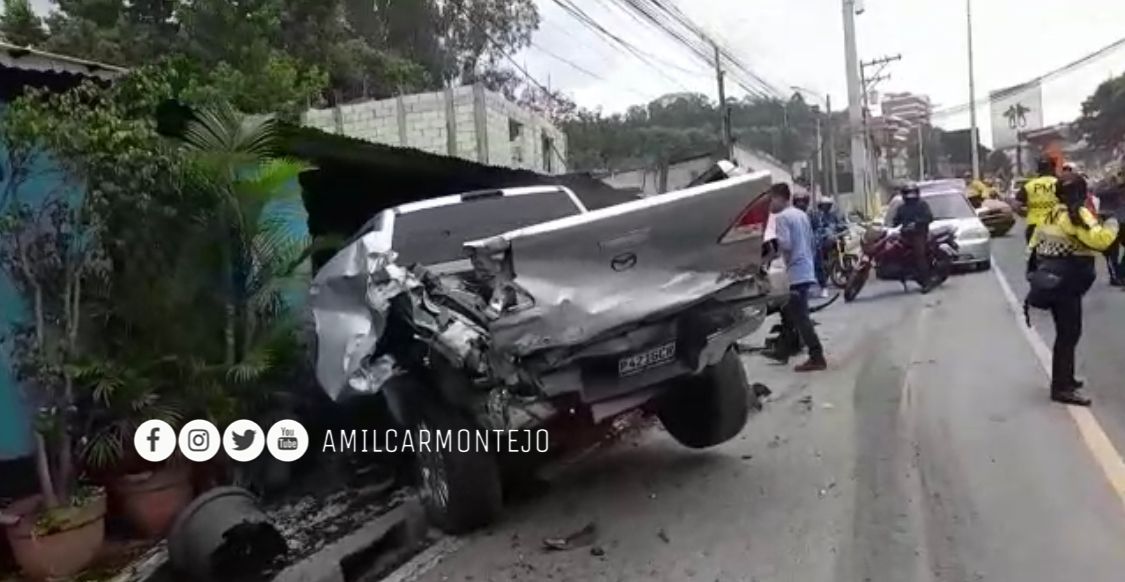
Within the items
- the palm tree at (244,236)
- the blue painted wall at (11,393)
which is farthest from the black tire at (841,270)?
the blue painted wall at (11,393)

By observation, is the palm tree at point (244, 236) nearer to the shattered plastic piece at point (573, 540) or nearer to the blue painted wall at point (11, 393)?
the blue painted wall at point (11, 393)

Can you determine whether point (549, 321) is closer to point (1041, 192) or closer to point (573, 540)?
point (573, 540)

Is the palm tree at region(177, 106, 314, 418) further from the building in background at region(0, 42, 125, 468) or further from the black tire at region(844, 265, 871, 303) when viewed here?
the black tire at region(844, 265, 871, 303)

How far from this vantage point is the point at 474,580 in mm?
5016

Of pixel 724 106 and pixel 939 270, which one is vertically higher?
pixel 724 106

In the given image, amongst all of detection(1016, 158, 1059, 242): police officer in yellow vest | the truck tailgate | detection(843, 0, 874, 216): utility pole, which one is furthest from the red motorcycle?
detection(843, 0, 874, 216): utility pole

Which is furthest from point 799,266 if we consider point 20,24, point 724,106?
point 724,106

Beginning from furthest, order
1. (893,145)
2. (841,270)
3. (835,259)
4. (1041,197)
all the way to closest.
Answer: (893,145)
(835,259)
(841,270)
(1041,197)

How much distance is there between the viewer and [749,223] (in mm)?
5930

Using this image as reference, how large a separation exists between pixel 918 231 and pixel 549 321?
11.8 m

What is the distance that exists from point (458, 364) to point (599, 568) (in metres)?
1.17

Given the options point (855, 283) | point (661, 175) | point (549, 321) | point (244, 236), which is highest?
point (661, 175)

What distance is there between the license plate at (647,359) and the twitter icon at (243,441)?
249cm

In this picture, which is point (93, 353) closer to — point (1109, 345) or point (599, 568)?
point (599, 568)
